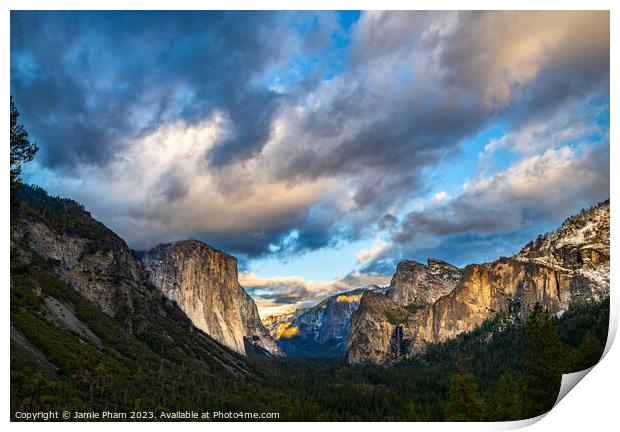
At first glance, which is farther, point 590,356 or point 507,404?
point 507,404

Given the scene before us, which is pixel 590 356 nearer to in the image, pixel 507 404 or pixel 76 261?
pixel 507 404

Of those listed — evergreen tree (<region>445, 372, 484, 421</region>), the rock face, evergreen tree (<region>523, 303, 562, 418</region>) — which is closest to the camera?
evergreen tree (<region>523, 303, 562, 418</region>)

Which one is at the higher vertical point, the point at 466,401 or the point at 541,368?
the point at 541,368

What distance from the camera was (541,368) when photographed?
46812 mm

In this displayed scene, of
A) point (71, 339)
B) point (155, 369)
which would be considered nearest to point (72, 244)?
point (155, 369)

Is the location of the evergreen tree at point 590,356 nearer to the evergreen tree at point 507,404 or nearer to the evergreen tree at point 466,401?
the evergreen tree at point 507,404

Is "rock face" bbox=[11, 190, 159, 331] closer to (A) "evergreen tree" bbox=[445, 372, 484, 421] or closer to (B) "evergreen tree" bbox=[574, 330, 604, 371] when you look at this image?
(A) "evergreen tree" bbox=[445, 372, 484, 421]

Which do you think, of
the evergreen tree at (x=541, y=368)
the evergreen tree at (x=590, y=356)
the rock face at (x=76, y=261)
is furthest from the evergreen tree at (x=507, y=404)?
the rock face at (x=76, y=261)

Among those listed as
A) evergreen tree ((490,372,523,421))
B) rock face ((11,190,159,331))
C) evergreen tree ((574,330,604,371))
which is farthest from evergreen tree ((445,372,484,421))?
rock face ((11,190,159,331))

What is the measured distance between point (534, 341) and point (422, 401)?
98.0 m

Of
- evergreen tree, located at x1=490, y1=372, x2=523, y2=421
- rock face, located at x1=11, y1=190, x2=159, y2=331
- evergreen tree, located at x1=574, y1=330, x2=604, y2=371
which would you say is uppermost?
rock face, located at x1=11, y1=190, x2=159, y2=331

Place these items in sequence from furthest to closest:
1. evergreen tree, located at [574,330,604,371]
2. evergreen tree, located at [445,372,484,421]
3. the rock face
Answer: the rock face, evergreen tree, located at [445,372,484,421], evergreen tree, located at [574,330,604,371]

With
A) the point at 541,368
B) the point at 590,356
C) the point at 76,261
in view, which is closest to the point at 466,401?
the point at 541,368

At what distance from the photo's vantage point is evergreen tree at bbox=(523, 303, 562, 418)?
44688 mm
